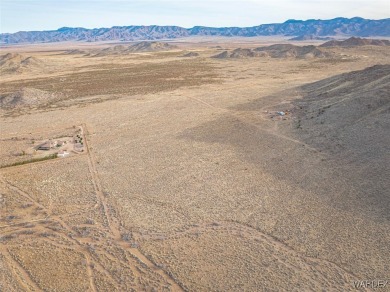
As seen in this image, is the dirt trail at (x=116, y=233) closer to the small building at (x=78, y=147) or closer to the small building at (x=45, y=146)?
the small building at (x=78, y=147)

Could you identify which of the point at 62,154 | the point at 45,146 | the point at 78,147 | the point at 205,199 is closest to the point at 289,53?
the point at 78,147

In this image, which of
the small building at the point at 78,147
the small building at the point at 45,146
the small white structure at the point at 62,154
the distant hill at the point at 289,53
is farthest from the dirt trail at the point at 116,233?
the distant hill at the point at 289,53

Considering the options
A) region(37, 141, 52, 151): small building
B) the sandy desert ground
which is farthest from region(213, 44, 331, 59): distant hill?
region(37, 141, 52, 151): small building

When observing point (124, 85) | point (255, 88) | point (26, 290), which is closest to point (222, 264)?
point (26, 290)

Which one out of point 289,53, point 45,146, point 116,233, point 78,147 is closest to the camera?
point 116,233

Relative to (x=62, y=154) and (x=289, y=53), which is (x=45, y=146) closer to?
(x=62, y=154)

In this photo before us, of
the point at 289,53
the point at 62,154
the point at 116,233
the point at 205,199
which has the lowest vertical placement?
the point at 116,233

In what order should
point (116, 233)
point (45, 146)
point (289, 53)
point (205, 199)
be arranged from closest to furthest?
point (116, 233) → point (205, 199) → point (45, 146) → point (289, 53)

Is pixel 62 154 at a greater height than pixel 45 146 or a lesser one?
lesser
